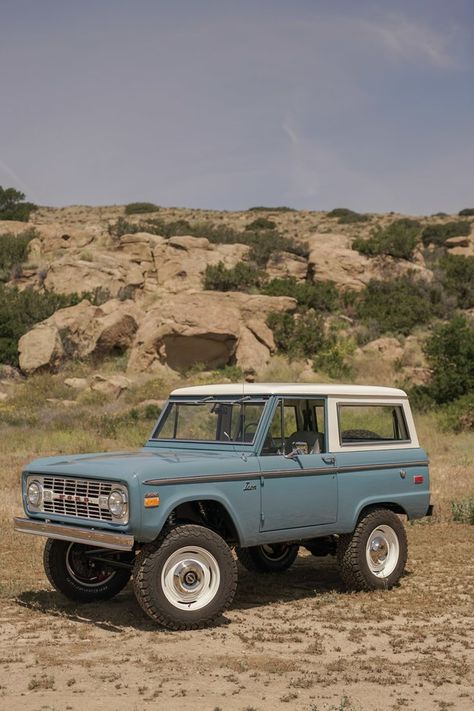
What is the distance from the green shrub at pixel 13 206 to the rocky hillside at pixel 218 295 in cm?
698

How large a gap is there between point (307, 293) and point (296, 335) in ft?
13.5

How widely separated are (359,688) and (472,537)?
20.3 feet

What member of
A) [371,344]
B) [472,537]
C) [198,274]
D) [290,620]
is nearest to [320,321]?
[371,344]

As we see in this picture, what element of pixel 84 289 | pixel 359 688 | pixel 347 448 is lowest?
pixel 359 688

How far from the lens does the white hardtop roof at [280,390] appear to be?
803 centimetres

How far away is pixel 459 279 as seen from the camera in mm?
38094

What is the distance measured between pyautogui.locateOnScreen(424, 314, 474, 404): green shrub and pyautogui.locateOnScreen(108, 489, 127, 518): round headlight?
18.8 meters

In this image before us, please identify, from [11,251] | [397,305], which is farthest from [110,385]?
[11,251]

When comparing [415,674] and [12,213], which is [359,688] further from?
[12,213]

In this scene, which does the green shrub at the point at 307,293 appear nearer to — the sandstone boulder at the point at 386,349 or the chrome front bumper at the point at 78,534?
the sandstone boulder at the point at 386,349

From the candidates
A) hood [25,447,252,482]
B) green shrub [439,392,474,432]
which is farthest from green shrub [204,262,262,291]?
hood [25,447,252,482]

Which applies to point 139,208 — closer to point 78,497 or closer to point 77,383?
point 77,383

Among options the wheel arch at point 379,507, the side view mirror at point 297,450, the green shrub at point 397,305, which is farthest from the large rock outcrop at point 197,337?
the side view mirror at point 297,450

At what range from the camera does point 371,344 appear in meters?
30.3
